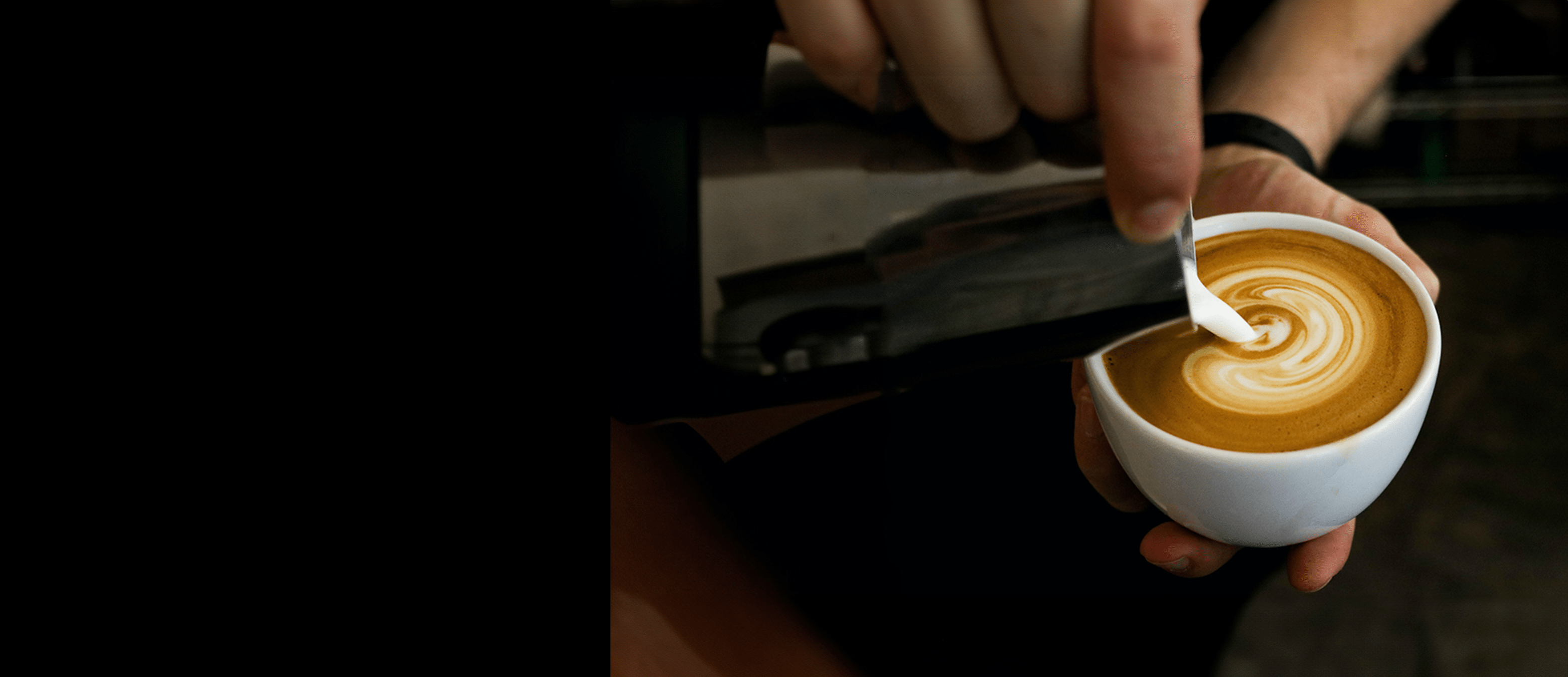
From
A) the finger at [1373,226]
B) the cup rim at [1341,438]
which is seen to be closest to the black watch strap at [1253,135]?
the finger at [1373,226]

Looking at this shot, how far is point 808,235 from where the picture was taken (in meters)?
0.36

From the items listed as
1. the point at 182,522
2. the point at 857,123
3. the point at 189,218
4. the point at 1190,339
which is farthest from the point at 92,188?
the point at 1190,339

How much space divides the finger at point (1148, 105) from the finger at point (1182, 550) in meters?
0.31

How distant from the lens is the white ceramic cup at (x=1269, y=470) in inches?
18.4

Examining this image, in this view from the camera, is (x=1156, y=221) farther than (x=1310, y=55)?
No

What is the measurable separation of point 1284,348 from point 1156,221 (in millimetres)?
248

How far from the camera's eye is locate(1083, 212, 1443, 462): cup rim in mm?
464

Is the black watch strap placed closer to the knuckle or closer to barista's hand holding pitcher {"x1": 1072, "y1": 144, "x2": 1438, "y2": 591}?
barista's hand holding pitcher {"x1": 1072, "y1": 144, "x2": 1438, "y2": 591}

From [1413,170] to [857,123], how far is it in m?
1.32

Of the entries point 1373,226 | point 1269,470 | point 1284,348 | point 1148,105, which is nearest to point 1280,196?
point 1373,226

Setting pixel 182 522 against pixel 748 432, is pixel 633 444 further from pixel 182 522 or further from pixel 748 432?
pixel 182 522

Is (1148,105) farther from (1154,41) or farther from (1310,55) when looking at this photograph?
(1310,55)

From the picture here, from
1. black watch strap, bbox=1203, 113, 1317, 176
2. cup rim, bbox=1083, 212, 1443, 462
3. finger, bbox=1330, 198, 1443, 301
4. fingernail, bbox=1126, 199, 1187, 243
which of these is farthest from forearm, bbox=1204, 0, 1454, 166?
fingernail, bbox=1126, 199, 1187, 243

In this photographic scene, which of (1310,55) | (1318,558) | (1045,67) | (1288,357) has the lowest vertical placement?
(1318,558)
